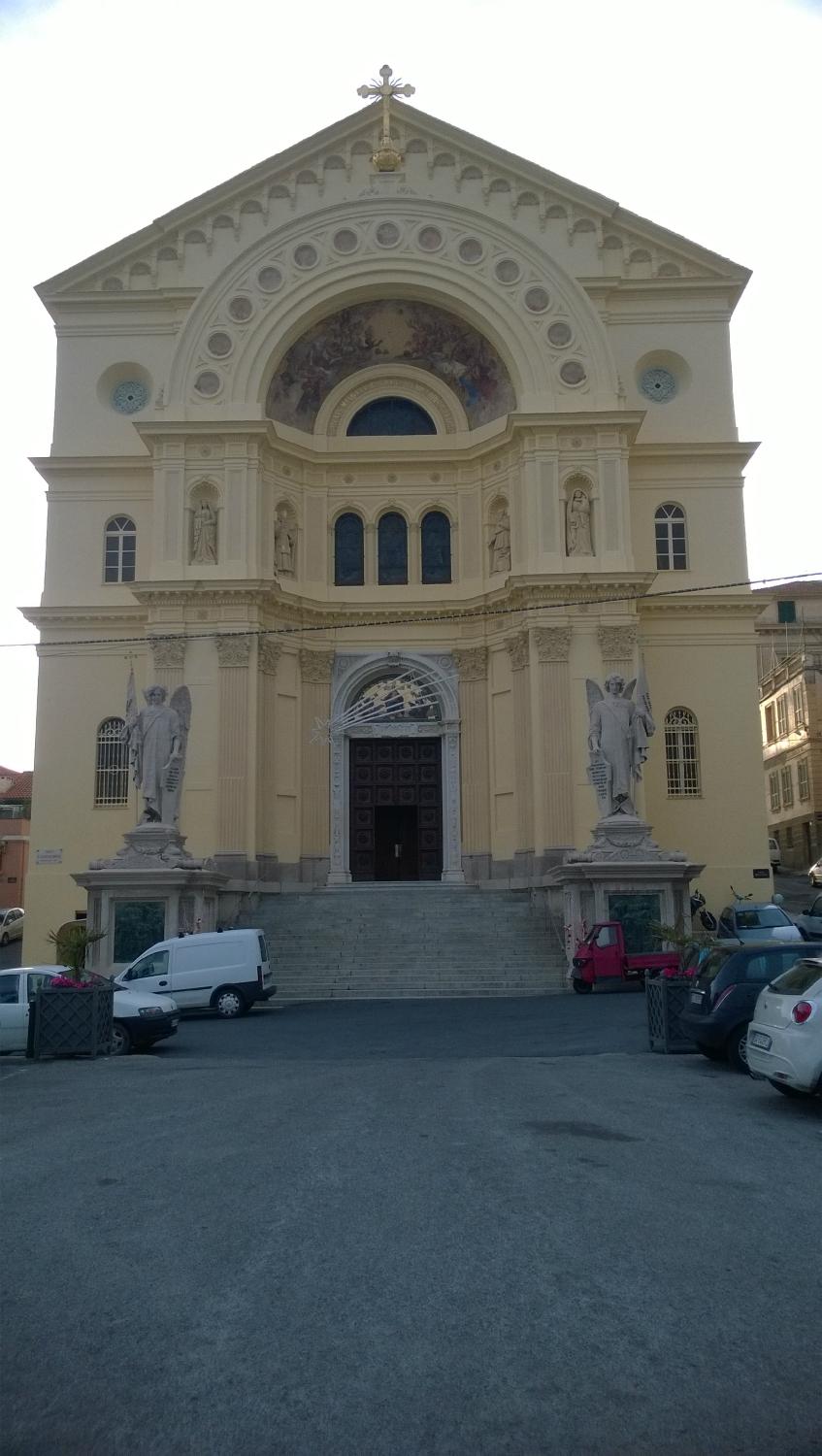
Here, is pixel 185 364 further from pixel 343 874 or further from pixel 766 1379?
pixel 766 1379

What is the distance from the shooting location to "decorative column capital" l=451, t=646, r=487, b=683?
116 ft

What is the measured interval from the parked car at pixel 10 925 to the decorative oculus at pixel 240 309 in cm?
2220

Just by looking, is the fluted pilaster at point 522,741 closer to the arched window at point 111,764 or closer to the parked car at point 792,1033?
the arched window at point 111,764

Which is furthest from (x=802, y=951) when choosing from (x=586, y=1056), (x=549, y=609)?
(x=549, y=609)

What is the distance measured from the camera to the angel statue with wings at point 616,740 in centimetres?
2803

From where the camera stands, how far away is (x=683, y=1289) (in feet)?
20.4

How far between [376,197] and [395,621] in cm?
1138

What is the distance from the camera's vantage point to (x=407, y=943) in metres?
29.0

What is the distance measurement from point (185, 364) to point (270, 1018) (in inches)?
744

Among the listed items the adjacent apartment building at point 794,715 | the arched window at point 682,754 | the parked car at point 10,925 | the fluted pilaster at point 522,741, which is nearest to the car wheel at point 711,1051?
the fluted pilaster at point 522,741

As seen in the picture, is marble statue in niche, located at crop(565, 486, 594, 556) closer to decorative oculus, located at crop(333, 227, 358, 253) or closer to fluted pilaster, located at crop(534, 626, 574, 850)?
fluted pilaster, located at crop(534, 626, 574, 850)

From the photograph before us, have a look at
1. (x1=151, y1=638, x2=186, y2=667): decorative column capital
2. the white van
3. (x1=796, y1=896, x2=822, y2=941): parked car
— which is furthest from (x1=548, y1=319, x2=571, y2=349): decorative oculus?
the white van

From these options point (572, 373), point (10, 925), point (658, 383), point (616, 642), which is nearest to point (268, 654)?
point (616, 642)

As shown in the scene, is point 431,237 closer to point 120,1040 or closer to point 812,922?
point 812,922
